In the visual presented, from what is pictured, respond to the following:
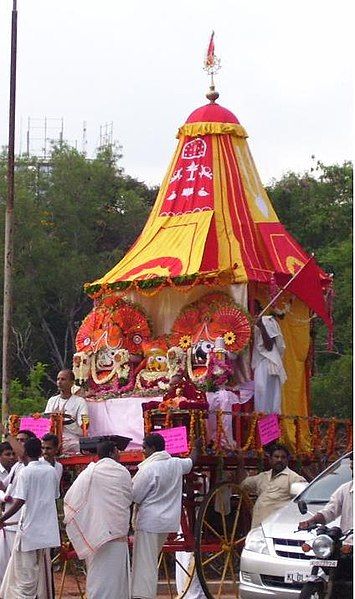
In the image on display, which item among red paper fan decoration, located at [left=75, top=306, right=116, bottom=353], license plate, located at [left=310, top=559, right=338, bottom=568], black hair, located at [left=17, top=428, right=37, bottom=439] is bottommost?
license plate, located at [left=310, top=559, right=338, bottom=568]

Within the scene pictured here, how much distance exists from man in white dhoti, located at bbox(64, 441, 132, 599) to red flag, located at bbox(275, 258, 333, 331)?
534 cm

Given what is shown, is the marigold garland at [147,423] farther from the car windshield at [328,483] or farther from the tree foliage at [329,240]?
the tree foliage at [329,240]

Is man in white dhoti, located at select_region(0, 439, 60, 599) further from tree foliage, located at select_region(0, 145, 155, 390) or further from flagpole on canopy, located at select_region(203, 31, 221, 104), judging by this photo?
tree foliage, located at select_region(0, 145, 155, 390)

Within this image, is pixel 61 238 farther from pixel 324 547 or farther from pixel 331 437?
pixel 324 547

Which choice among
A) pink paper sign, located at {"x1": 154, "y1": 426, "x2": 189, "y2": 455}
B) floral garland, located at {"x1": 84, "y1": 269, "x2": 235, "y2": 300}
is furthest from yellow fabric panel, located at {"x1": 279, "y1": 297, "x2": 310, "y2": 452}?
pink paper sign, located at {"x1": 154, "y1": 426, "x2": 189, "y2": 455}

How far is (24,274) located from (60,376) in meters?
20.8

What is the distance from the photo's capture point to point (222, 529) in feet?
51.2

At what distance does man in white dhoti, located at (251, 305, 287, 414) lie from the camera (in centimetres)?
1759

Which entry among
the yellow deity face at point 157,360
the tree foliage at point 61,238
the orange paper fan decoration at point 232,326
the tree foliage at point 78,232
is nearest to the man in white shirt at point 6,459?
the yellow deity face at point 157,360

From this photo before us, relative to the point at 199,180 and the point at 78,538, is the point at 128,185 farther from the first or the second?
the point at 78,538

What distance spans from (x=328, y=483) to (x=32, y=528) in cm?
294

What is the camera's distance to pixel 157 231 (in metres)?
19.6

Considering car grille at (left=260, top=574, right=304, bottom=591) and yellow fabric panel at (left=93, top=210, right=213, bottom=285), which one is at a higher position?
yellow fabric panel at (left=93, top=210, right=213, bottom=285)

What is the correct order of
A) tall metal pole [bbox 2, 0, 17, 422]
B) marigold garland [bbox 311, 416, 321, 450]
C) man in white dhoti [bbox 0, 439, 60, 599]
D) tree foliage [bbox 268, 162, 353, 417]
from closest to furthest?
man in white dhoti [bbox 0, 439, 60, 599] < marigold garland [bbox 311, 416, 321, 450] < tall metal pole [bbox 2, 0, 17, 422] < tree foliage [bbox 268, 162, 353, 417]
